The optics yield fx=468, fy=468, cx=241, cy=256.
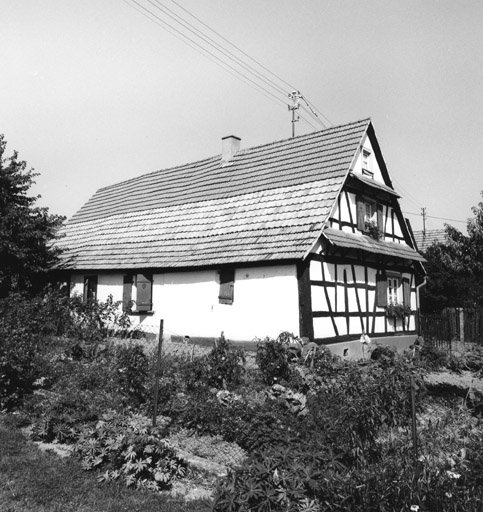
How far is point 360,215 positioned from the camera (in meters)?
14.9

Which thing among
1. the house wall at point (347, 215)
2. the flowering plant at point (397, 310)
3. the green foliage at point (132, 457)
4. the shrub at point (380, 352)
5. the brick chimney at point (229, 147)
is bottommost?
the green foliage at point (132, 457)

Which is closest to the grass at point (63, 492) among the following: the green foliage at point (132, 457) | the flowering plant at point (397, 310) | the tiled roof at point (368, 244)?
the green foliage at point (132, 457)

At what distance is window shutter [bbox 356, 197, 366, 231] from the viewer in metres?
14.8

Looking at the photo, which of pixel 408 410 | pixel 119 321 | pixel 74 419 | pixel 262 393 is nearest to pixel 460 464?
pixel 408 410

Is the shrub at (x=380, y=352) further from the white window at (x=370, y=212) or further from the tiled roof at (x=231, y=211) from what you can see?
the white window at (x=370, y=212)

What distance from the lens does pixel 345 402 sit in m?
6.48

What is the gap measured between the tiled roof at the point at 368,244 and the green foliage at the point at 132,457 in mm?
8261

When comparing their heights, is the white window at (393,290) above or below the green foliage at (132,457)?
above

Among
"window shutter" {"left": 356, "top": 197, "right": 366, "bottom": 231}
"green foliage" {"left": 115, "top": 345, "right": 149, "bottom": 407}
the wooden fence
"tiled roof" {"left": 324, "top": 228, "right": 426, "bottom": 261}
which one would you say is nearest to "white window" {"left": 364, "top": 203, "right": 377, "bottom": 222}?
"window shutter" {"left": 356, "top": 197, "right": 366, "bottom": 231}

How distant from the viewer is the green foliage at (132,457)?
4.92 metres

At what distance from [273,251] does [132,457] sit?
314 inches

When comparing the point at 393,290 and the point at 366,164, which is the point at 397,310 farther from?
the point at 366,164

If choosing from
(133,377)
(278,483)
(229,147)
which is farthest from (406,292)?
(278,483)

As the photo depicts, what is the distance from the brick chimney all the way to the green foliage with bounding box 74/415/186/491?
576 inches
